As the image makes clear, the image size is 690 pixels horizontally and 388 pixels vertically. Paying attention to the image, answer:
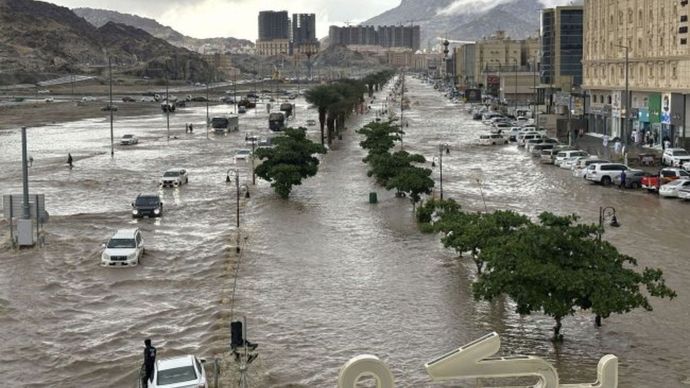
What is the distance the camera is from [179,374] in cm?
1756

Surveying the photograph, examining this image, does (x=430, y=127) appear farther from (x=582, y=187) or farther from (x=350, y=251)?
(x=350, y=251)

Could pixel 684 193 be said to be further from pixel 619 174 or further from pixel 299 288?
pixel 299 288

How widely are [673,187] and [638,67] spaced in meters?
27.5

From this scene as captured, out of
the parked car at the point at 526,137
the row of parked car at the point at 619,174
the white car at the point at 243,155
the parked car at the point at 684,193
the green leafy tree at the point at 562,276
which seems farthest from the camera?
the parked car at the point at 526,137

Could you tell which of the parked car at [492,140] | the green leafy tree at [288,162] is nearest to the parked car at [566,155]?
the parked car at [492,140]

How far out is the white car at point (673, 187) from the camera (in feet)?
142

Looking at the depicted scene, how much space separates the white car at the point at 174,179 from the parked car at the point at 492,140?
107ft

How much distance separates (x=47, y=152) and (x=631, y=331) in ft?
193

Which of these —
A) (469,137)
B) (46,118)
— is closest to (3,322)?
(469,137)

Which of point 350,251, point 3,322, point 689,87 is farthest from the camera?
point 689,87

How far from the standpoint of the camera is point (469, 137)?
282ft

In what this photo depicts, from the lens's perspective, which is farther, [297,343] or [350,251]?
[350,251]

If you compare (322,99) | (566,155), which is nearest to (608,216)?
(566,155)

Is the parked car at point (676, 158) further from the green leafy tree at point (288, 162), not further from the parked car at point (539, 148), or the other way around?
the green leafy tree at point (288, 162)
